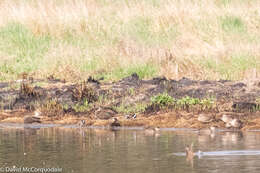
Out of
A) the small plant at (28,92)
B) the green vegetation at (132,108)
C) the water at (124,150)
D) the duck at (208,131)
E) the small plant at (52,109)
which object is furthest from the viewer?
the small plant at (28,92)

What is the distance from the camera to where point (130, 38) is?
80.4 feet

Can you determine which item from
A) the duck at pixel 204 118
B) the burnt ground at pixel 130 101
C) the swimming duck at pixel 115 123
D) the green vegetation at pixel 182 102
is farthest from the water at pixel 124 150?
the green vegetation at pixel 182 102

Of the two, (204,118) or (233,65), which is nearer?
(204,118)

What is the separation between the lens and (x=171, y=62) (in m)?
21.7

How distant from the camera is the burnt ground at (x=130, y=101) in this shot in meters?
15.7

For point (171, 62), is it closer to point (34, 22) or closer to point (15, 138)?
point (34, 22)

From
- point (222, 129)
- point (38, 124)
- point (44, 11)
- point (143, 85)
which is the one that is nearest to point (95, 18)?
point (44, 11)

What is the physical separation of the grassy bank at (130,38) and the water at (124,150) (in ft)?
22.6

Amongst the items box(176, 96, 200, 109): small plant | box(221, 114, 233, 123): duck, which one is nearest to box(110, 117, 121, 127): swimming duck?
box(176, 96, 200, 109): small plant

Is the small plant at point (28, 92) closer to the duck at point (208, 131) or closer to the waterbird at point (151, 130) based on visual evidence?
the waterbird at point (151, 130)

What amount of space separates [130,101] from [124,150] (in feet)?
20.1

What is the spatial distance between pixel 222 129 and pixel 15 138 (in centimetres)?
395

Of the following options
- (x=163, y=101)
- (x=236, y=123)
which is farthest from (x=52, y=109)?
(x=236, y=123)

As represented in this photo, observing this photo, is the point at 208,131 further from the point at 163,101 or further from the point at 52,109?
the point at 52,109
